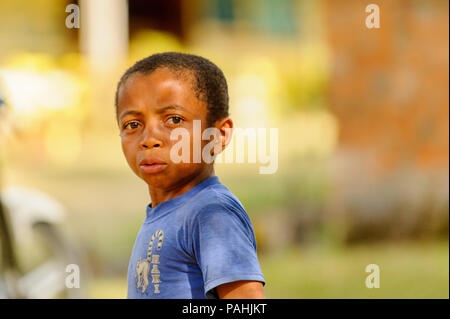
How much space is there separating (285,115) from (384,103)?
68 cm

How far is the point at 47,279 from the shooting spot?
3.55m

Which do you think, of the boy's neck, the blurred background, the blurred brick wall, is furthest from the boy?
the blurred brick wall

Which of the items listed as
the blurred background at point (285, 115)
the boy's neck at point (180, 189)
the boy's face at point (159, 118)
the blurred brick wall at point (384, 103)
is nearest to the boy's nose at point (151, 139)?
the boy's face at point (159, 118)

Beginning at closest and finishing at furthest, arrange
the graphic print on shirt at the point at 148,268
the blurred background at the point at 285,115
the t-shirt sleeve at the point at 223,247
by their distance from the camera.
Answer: the t-shirt sleeve at the point at 223,247, the graphic print on shirt at the point at 148,268, the blurred background at the point at 285,115

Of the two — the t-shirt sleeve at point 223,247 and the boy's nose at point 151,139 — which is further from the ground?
the boy's nose at point 151,139

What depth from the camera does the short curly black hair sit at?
4.20ft

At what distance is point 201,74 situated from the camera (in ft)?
4.25

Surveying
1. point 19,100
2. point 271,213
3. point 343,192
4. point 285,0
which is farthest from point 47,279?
point 285,0

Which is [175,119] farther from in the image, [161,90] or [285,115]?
[285,115]

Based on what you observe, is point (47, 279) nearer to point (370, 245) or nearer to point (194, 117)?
point (370, 245)

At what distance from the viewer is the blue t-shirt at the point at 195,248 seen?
3.68 ft

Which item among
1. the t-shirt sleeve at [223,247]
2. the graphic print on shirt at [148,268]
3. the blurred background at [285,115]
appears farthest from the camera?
the blurred background at [285,115]

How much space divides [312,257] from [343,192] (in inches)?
19.5

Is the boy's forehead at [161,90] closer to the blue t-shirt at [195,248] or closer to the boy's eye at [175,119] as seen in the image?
the boy's eye at [175,119]
